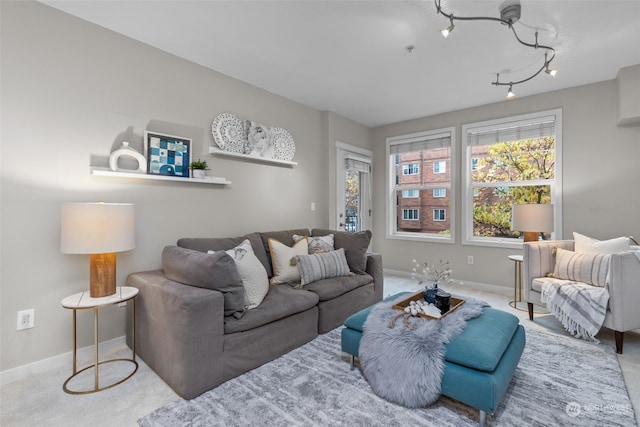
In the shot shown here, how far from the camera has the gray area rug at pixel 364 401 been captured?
1.59m

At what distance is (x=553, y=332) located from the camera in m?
2.71

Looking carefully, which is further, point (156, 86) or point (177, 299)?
point (156, 86)

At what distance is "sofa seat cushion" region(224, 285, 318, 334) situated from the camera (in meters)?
1.99

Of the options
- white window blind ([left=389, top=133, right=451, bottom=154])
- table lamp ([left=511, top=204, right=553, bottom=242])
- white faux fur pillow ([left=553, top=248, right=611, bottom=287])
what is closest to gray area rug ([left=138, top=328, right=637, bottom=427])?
white faux fur pillow ([left=553, top=248, right=611, bottom=287])

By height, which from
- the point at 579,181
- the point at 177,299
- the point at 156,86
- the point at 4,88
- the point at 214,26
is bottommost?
the point at 177,299

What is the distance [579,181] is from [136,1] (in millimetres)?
4677

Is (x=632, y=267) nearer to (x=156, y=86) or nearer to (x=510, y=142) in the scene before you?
(x=510, y=142)

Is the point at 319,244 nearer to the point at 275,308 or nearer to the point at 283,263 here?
the point at 283,263

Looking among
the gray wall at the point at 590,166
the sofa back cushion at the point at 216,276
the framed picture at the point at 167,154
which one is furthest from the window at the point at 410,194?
the sofa back cushion at the point at 216,276

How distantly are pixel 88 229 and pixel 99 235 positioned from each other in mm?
69

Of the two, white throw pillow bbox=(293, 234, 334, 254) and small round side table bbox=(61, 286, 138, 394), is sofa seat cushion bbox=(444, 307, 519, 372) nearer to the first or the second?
white throw pillow bbox=(293, 234, 334, 254)

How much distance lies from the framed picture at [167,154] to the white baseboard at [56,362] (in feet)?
4.69

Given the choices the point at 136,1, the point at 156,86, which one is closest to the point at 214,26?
the point at 136,1

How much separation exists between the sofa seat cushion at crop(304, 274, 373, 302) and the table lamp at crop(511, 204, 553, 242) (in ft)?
6.03
